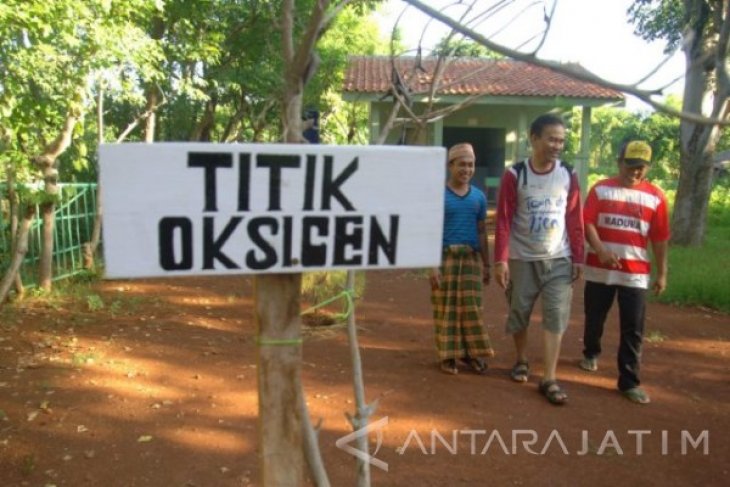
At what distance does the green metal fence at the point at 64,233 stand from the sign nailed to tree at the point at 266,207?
617 centimetres

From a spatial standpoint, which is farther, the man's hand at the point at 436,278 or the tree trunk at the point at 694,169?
the tree trunk at the point at 694,169

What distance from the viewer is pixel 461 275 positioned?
4078mm

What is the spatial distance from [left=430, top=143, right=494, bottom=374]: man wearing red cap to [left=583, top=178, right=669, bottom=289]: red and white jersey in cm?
74

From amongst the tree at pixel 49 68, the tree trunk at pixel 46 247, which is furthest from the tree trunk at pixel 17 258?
the tree trunk at pixel 46 247

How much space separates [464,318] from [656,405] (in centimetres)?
124

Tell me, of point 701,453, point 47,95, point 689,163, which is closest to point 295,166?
point 701,453

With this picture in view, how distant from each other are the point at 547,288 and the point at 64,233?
→ 6022mm

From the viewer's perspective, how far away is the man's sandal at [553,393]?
3.63 meters

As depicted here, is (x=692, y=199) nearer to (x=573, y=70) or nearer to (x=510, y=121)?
(x=510, y=121)

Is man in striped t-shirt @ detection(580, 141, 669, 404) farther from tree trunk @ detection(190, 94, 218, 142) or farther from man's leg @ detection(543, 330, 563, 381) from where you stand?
tree trunk @ detection(190, 94, 218, 142)

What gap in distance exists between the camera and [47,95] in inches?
214

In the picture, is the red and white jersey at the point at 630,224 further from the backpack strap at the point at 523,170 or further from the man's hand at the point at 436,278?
the man's hand at the point at 436,278

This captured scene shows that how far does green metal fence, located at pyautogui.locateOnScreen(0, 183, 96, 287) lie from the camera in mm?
6602

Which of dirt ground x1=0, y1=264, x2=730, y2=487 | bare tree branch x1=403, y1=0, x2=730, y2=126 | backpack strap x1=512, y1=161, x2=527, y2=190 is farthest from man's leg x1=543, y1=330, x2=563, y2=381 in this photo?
bare tree branch x1=403, y1=0, x2=730, y2=126
